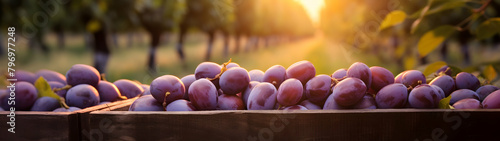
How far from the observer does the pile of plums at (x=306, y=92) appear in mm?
1090

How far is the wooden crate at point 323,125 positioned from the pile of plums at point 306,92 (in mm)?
80

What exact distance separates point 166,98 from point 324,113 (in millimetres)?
531

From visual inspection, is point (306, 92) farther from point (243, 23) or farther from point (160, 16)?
point (243, 23)

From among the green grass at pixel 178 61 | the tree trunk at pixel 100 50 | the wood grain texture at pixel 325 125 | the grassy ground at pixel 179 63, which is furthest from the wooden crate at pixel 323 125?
the tree trunk at pixel 100 50

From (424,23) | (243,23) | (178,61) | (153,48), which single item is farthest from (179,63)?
(424,23)

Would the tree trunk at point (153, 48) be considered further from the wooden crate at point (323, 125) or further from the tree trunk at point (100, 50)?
the wooden crate at point (323, 125)

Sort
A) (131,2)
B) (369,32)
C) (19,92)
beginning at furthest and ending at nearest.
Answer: (369,32), (131,2), (19,92)

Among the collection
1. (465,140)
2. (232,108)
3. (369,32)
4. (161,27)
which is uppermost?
(161,27)

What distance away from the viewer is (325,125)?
1010 mm

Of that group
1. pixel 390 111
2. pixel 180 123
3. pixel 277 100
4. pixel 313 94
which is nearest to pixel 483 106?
pixel 390 111

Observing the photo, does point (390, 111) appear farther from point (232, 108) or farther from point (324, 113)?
point (232, 108)

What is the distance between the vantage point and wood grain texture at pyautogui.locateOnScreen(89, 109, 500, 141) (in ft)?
3.27

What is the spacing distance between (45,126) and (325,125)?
0.84 m

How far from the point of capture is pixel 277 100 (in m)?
1.17
